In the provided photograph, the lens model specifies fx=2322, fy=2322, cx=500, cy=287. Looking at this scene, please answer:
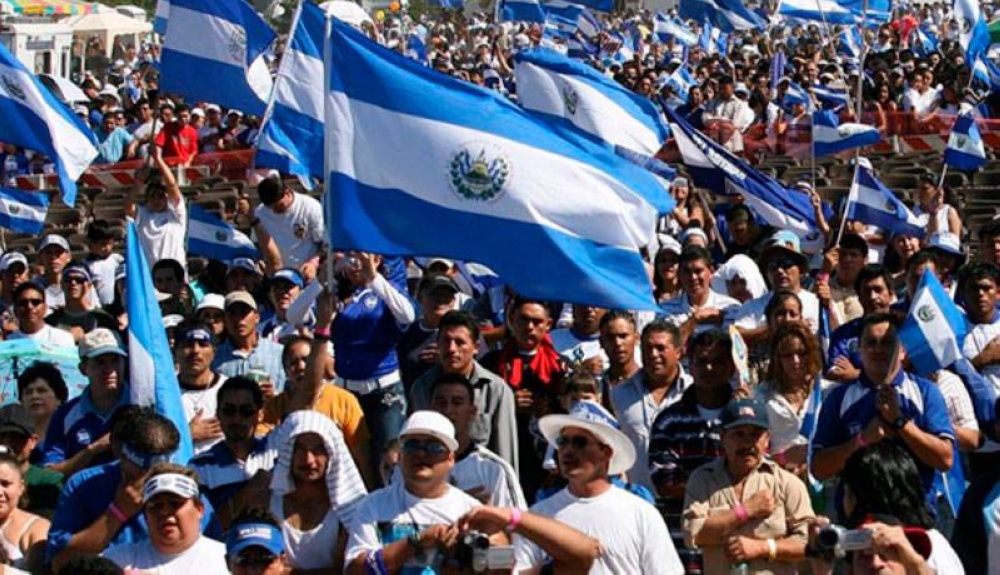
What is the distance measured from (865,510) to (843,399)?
254 centimetres

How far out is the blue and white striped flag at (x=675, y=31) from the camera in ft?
123

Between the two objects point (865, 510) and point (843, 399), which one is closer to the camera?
point (865, 510)

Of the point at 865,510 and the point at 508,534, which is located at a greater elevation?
the point at 865,510

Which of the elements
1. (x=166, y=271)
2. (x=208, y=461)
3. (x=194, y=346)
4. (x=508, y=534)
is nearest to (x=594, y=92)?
(x=166, y=271)

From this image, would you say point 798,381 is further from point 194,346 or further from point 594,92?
point 594,92

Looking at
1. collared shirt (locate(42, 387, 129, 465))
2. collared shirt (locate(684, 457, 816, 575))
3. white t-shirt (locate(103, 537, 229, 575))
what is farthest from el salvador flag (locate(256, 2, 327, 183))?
white t-shirt (locate(103, 537, 229, 575))

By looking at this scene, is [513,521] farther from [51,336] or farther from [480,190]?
[51,336]

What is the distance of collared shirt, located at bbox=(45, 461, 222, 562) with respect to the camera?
8.66 m

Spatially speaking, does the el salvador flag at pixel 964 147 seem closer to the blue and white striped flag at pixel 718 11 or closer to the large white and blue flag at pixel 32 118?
the large white and blue flag at pixel 32 118

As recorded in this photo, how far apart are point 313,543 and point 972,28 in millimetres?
16086

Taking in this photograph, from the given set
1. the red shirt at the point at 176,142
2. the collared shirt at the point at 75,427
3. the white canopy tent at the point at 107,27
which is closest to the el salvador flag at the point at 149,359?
the collared shirt at the point at 75,427

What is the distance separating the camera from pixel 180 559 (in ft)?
26.8

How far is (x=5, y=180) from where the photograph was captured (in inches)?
922

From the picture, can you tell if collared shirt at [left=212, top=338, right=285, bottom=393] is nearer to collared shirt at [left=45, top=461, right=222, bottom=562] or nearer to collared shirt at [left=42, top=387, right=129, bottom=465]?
collared shirt at [left=42, top=387, right=129, bottom=465]
